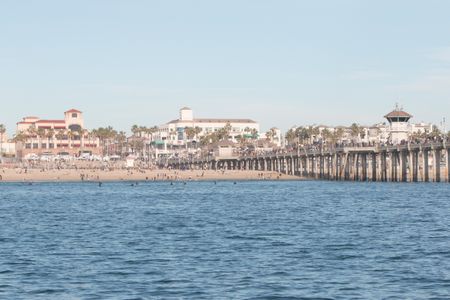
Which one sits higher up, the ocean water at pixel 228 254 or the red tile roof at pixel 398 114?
the red tile roof at pixel 398 114

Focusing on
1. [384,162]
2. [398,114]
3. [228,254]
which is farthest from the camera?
[398,114]

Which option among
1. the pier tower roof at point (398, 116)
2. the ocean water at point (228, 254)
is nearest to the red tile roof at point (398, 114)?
the pier tower roof at point (398, 116)

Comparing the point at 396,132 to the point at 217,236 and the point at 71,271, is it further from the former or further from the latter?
the point at 71,271

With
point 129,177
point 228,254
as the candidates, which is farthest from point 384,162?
point 228,254

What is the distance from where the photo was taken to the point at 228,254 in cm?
4741

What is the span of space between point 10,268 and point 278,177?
502ft

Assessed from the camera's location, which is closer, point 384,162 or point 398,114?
point 384,162

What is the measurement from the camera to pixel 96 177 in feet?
640

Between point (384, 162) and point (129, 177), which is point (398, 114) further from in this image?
point (129, 177)


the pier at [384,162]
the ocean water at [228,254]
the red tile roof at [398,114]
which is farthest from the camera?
the red tile roof at [398,114]

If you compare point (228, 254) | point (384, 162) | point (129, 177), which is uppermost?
point (384, 162)

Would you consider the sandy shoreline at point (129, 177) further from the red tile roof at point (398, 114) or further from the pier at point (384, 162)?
the red tile roof at point (398, 114)

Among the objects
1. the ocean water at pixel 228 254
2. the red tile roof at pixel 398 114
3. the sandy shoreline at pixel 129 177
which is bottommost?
the ocean water at pixel 228 254

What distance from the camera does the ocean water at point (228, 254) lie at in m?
36.7
